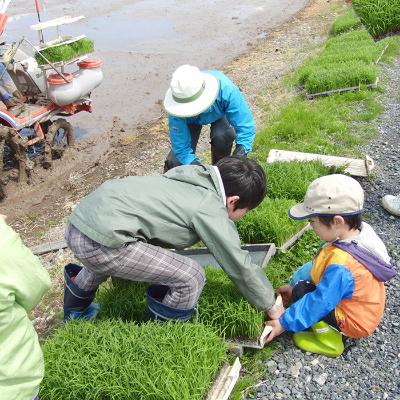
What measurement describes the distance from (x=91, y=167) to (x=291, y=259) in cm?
442

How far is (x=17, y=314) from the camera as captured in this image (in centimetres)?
225

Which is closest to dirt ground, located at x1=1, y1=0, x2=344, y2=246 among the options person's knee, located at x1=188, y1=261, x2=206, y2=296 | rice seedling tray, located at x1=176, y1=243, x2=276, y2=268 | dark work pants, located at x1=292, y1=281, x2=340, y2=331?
rice seedling tray, located at x1=176, y1=243, x2=276, y2=268

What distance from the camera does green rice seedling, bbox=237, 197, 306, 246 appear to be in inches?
166

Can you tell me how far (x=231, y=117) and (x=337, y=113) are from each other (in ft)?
10.1

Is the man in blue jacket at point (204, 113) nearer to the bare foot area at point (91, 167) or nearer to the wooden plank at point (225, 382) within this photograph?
the bare foot area at point (91, 167)

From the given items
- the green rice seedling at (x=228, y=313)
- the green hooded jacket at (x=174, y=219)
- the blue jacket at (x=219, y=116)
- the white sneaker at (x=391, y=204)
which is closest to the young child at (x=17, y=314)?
the green hooded jacket at (x=174, y=219)

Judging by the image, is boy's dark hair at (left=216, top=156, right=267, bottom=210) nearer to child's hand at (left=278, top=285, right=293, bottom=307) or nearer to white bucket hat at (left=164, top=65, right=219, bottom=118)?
child's hand at (left=278, top=285, right=293, bottom=307)

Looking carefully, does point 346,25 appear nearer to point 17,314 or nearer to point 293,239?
point 293,239

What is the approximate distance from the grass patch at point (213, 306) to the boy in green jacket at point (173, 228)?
13cm

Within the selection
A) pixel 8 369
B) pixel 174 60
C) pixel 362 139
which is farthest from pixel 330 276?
pixel 174 60

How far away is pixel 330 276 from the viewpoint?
10.1ft

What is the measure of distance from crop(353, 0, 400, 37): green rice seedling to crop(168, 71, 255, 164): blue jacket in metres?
1.34

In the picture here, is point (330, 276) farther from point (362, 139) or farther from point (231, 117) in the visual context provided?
point (362, 139)

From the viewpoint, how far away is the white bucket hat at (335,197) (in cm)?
303
